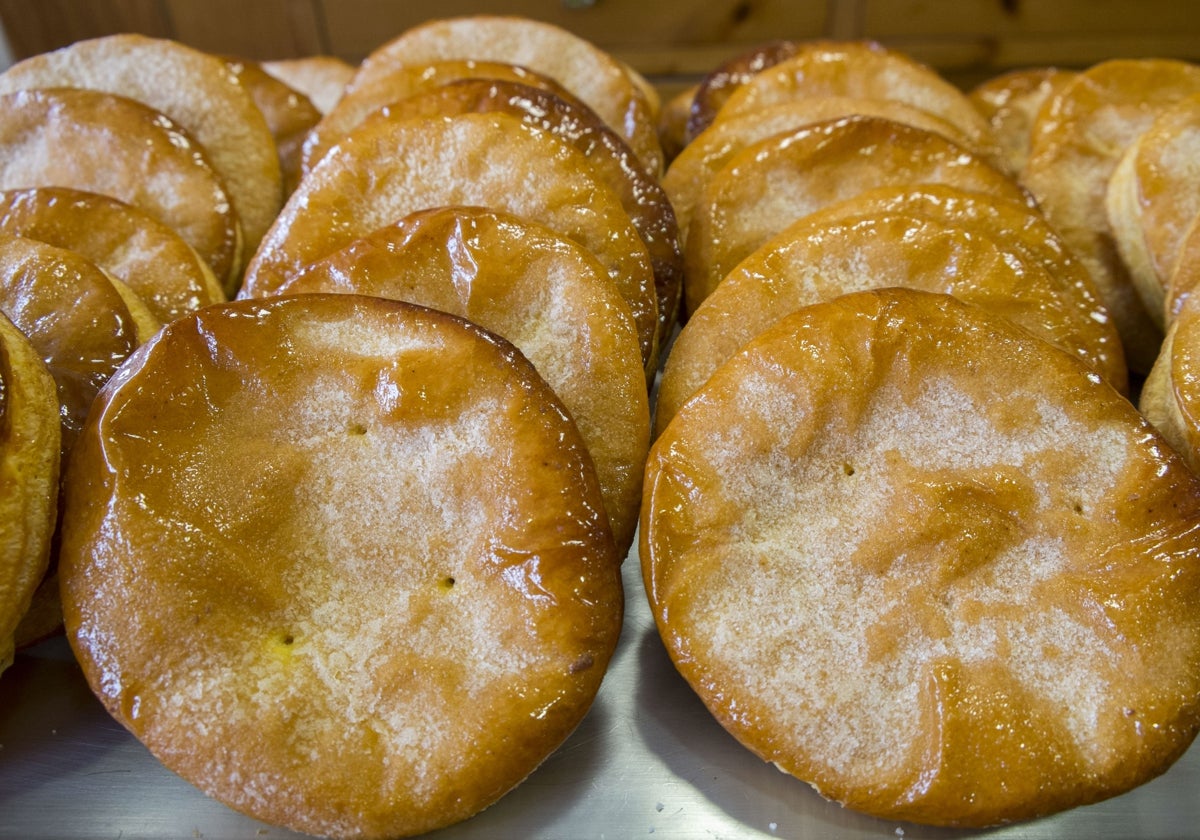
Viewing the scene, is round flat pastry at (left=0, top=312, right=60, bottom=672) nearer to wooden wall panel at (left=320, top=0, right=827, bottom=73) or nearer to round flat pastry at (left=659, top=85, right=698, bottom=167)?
round flat pastry at (left=659, top=85, right=698, bottom=167)

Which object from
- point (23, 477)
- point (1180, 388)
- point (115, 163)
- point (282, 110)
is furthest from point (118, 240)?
point (1180, 388)

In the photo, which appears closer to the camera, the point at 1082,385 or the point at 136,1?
the point at 1082,385

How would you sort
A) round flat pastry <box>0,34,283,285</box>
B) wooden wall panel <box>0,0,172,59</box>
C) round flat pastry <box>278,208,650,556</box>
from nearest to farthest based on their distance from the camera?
round flat pastry <box>278,208,650,556</box>, round flat pastry <box>0,34,283,285</box>, wooden wall panel <box>0,0,172,59</box>

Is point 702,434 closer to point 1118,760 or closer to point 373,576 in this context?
point 373,576

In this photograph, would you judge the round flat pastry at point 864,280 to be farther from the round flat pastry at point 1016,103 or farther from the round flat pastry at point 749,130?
the round flat pastry at point 1016,103

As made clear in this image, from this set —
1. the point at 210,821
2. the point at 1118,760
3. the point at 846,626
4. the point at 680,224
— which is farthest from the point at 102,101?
the point at 1118,760

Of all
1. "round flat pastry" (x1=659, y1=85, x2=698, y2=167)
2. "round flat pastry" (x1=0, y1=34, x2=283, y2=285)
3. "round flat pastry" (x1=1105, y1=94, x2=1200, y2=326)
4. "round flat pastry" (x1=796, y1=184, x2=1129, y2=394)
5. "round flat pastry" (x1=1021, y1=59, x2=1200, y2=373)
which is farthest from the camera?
"round flat pastry" (x1=659, y1=85, x2=698, y2=167)

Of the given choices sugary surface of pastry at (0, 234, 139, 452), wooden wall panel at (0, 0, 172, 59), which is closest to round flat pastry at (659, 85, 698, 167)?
sugary surface of pastry at (0, 234, 139, 452)
